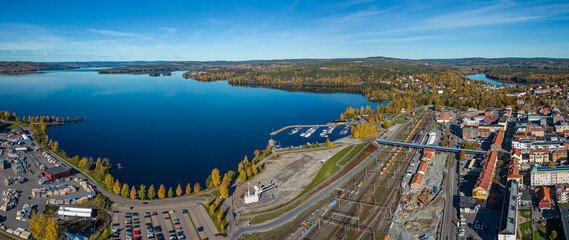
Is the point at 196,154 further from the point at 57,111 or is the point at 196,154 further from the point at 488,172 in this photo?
the point at 57,111

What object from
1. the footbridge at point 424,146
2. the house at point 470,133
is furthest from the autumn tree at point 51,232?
A: the house at point 470,133

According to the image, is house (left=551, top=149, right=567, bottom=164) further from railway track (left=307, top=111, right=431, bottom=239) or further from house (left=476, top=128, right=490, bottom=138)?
railway track (left=307, top=111, right=431, bottom=239)

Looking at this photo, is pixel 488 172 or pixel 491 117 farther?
pixel 491 117

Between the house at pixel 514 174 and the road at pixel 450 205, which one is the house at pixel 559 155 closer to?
the house at pixel 514 174

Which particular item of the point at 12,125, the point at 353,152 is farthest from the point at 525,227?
the point at 12,125

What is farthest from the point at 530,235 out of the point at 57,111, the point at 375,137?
the point at 57,111
